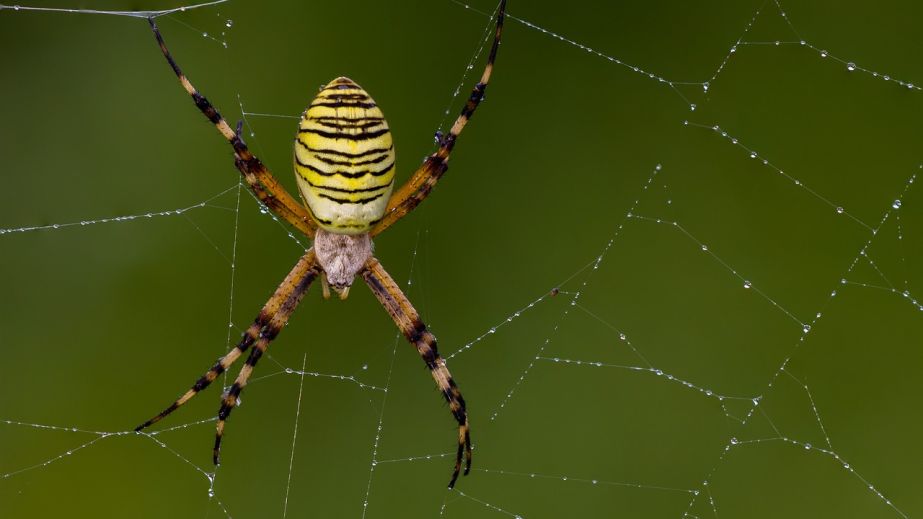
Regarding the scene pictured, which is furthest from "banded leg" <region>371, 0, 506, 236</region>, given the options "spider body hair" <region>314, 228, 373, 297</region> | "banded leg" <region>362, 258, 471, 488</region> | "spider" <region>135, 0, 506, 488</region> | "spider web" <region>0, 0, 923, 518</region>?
"spider web" <region>0, 0, 923, 518</region>

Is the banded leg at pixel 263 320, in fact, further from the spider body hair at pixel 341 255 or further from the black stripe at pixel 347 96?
the black stripe at pixel 347 96

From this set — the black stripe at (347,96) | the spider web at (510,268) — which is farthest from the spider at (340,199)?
the spider web at (510,268)

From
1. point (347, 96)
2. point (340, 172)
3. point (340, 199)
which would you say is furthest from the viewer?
point (340, 199)

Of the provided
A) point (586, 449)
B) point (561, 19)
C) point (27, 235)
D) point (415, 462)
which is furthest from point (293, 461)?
point (561, 19)

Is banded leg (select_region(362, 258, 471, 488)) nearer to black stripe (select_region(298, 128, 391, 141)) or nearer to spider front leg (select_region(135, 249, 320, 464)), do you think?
Result: spider front leg (select_region(135, 249, 320, 464))

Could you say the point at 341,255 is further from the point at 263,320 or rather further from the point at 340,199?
the point at 340,199

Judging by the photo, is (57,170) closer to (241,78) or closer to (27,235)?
(27,235)

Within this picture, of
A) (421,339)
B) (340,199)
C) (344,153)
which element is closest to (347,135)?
(344,153)
